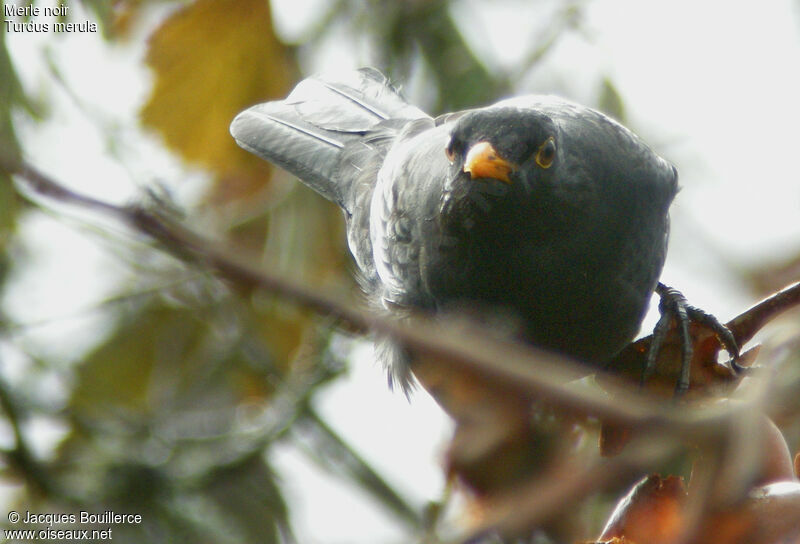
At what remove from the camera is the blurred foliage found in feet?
10.8

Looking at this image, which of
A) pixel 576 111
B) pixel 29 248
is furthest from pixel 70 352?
pixel 576 111

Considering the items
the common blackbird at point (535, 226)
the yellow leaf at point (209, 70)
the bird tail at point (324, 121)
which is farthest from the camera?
the bird tail at point (324, 121)

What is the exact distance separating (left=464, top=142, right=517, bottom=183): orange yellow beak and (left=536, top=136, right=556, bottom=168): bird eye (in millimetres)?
108

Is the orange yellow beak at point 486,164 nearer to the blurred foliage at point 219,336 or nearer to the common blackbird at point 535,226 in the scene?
the common blackbird at point 535,226

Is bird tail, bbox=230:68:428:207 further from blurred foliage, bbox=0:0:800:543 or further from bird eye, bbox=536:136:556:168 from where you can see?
bird eye, bbox=536:136:556:168

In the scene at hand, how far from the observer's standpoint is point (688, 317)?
2795mm

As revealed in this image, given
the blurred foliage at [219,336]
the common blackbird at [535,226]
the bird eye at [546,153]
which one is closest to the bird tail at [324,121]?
the blurred foliage at [219,336]

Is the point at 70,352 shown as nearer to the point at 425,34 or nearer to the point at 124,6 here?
the point at 124,6

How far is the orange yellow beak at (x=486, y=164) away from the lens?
244cm

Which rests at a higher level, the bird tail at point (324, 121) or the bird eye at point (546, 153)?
the bird eye at point (546, 153)

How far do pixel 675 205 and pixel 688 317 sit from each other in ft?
1.90

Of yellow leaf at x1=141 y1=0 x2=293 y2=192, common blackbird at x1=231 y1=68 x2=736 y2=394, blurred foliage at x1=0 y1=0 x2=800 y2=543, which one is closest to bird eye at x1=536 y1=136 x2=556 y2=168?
common blackbird at x1=231 y1=68 x2=736 y2=394

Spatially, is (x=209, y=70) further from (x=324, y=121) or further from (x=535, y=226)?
(x=535, y=226)

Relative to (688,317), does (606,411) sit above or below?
above
